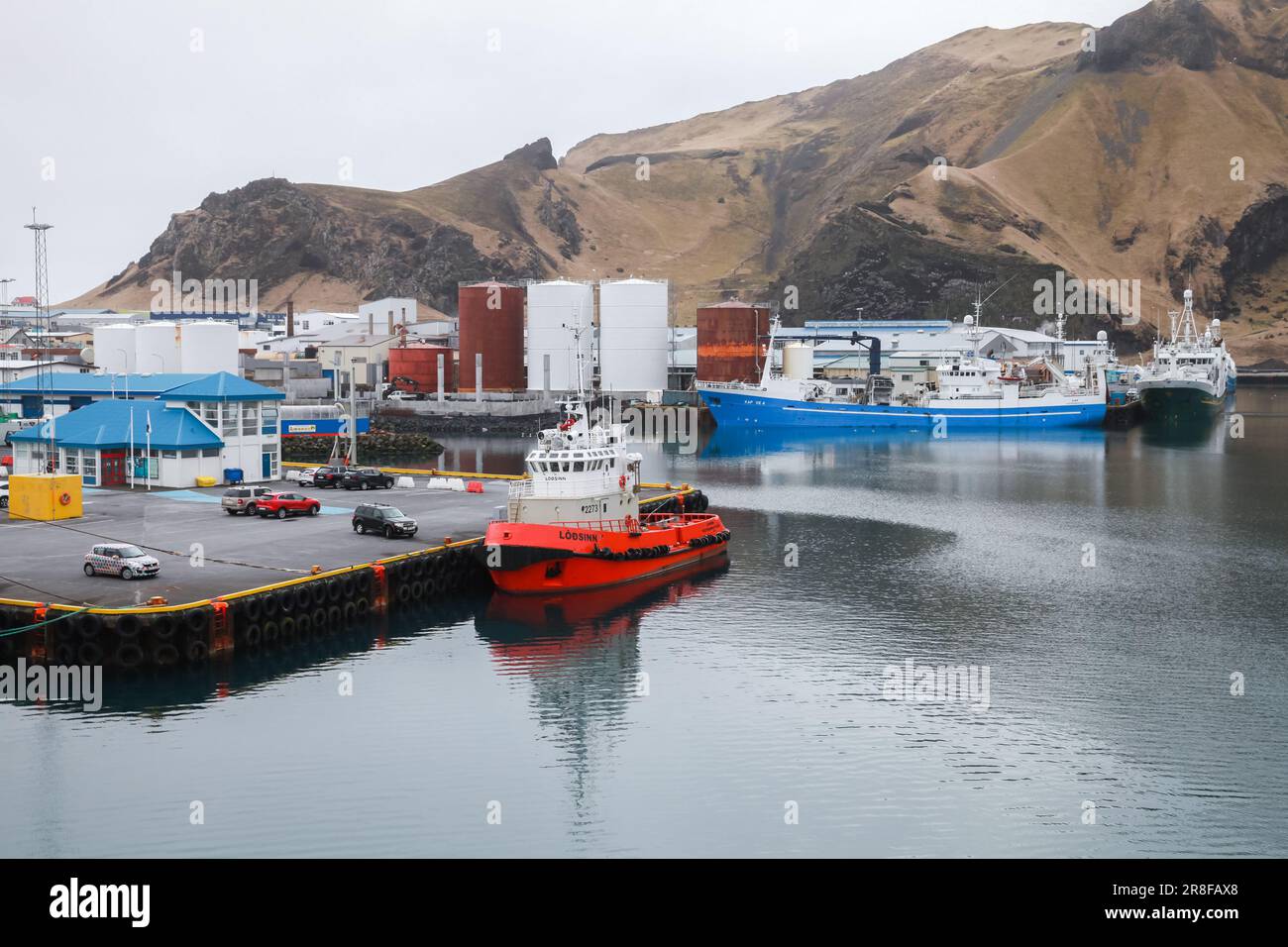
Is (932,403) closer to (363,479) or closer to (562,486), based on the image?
(363,479)

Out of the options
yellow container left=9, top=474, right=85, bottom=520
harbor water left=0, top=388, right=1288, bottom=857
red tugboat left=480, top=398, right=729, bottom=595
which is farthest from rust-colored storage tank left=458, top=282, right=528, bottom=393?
harbor water left=0, top=388, right=1288, bottom=857

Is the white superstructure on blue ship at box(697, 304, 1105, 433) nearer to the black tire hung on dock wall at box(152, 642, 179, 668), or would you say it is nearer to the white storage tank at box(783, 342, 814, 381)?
the white storage tank at box(783, 342, 814, 381)

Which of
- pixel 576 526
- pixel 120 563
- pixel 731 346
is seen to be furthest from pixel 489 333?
pixel 120 563

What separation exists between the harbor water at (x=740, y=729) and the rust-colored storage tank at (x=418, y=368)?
8824 cm

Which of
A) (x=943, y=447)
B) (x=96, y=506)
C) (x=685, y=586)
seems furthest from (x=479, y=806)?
(x=943, y=447)

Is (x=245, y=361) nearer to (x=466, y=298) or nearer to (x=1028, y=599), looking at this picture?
(x=466, y=298)

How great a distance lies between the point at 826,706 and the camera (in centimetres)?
3253

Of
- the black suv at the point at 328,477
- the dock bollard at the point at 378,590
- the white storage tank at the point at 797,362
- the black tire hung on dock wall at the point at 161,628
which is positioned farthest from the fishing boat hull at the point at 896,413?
the black tire hung on dock wall at the point at 161,628

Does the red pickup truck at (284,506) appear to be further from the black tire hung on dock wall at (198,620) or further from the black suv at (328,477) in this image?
the black tire hung on dock wall at (198,620)

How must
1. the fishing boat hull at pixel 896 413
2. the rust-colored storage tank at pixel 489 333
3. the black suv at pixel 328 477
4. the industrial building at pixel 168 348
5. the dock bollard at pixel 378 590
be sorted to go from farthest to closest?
the rust-colored storage tank at pixel 489 333
the fishing boat hull at pixel 896 413
the industrial building at pixel 168 348
the black suv at pixel 328 477
the dock bollard at pixel 378 590

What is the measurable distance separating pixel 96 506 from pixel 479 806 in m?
32.4

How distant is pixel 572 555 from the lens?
147ft

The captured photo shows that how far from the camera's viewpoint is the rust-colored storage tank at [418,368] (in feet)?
440

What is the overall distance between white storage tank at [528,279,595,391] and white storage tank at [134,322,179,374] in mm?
46664
